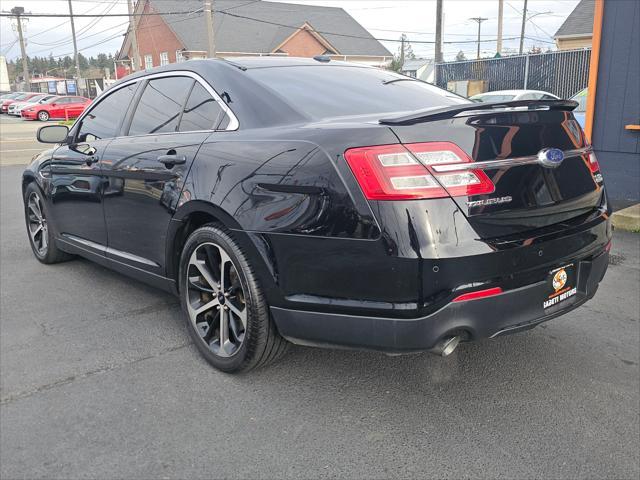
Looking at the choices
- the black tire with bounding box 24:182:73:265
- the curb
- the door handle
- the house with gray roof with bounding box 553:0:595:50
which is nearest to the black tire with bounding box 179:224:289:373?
the door handle

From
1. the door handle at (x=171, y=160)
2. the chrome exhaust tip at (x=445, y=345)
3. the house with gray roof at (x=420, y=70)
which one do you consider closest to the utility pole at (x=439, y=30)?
the door handle at (x=171, y=160)

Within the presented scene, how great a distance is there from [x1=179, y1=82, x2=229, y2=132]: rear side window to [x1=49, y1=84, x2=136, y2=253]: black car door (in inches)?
34.2

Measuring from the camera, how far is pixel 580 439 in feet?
8.46

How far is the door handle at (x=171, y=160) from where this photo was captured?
10.7ft

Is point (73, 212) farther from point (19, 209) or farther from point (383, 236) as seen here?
point (19, 209)

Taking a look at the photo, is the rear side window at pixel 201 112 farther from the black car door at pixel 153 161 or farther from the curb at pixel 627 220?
the curb at pixel 627 220

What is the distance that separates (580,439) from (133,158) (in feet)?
9.57

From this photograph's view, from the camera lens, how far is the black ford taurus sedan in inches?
93.3

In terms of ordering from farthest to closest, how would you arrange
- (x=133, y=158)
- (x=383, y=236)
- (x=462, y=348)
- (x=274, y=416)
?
(x=133, y=158), (x=462, y=348), (x=274, y=416), (x=383, y=236)

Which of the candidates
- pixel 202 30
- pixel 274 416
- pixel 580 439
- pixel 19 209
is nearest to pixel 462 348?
pixel 580 439

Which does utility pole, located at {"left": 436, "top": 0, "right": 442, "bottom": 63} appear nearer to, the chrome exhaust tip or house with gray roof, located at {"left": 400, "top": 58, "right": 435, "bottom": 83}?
the chrome exhaust tip

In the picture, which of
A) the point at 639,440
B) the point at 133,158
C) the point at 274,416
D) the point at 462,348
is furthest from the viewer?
the point at 133,158

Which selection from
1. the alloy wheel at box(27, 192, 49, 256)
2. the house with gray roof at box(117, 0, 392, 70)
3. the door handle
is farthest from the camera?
the house with gray roof at box(117, 0, 392, 70)

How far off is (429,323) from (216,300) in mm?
1289
